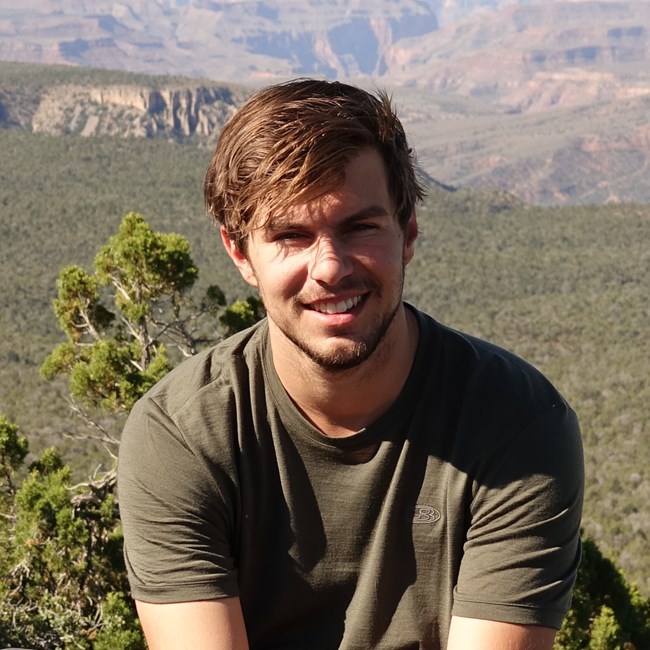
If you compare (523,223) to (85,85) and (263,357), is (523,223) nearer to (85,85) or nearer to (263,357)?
(85,85)

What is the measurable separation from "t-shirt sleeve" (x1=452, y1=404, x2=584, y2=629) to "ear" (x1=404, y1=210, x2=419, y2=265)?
53cm

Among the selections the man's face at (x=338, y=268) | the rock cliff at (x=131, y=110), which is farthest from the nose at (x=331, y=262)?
the rock cliff at (x=131, y=110)

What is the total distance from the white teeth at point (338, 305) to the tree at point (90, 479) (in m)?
5.01

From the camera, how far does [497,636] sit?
218 centimetres

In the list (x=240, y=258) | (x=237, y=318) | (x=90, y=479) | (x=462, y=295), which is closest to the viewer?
(x=240, y=258)

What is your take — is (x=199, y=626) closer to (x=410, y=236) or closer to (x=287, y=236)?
(x=287, y=236)

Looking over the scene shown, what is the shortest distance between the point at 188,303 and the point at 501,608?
719 centimetres


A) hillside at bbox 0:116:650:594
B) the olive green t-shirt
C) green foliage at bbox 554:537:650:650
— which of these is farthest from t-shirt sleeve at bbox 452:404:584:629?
hillside at bbox 0:116:650:594

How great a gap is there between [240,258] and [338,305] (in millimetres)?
370

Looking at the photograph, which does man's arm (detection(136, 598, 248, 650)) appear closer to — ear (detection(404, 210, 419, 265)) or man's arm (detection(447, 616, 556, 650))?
man's arm (detection(447, 616, 556, 650))

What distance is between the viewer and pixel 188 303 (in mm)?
9117

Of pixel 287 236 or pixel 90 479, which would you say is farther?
pixel 90 479

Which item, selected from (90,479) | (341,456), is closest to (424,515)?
(341,456)

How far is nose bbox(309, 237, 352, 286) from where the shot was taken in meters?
2.19
